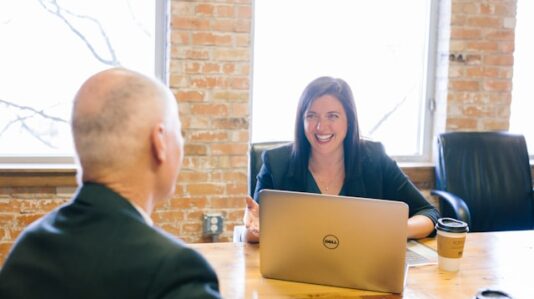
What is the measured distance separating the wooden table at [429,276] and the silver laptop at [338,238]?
0.04 meters

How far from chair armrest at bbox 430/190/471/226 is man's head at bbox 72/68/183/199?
6.37ft

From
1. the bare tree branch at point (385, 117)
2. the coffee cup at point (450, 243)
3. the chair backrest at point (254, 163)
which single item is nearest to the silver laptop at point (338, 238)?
the coffee cup at point (450, 243)

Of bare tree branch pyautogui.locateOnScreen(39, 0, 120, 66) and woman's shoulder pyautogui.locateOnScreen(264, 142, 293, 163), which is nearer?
woman's shoulder pyautogui.locateOnScreen(264, 142, 293, 163)

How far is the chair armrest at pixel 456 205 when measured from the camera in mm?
2625

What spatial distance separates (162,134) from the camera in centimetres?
101

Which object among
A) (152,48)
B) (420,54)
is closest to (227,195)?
(152,48)

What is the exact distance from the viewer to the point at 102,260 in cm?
88

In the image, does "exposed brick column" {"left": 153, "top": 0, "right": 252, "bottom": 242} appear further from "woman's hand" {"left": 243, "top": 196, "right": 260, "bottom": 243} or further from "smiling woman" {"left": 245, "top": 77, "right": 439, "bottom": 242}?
"woman's hand" {"left": 243, "top": 196, "right": 260, "bottom": 243}

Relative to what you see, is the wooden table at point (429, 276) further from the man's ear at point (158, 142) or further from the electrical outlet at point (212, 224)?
the electrical outlet at point (212, 224)

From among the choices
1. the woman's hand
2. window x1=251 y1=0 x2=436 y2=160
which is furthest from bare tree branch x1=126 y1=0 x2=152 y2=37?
the woman's hand

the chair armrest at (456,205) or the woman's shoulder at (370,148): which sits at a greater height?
the woman's shoulder at (370,148)

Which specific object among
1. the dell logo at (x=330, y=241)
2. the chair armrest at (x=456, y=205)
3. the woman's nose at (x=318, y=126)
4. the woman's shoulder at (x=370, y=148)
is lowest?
the chair armrest at (x=456, y=205)

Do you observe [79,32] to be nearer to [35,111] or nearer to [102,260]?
[35,111]

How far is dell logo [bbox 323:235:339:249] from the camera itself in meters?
1.46
